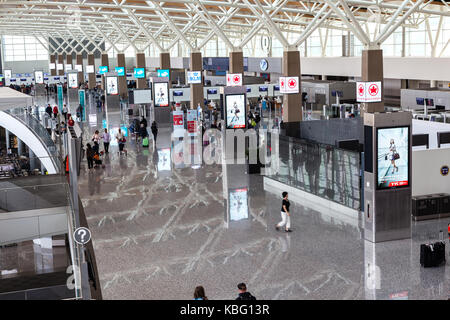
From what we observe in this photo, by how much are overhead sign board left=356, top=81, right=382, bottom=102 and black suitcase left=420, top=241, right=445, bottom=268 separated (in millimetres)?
14330

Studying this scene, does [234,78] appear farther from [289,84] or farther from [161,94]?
[161,94]

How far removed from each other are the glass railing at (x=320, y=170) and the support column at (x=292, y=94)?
914cm

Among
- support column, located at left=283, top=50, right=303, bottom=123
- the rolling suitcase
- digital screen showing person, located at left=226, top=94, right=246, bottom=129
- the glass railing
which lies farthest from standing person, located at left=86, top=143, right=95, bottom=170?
support column, located at left=283, top=50, right=303, bottom=123

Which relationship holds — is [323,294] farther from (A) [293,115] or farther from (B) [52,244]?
(A) [293,115]

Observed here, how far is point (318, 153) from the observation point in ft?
59.0

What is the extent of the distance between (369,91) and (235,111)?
6258 millimetres

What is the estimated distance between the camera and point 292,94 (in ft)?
98.1

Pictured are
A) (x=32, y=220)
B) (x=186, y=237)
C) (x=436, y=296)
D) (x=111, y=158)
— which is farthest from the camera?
(x=111, y=158)

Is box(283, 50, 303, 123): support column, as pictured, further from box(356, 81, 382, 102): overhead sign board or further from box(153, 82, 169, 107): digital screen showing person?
box(153, 82, 169, 107): digital screen showing person

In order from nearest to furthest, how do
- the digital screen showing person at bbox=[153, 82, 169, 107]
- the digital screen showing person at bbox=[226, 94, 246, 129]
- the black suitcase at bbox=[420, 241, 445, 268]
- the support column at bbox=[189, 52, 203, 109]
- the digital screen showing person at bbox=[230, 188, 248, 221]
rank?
1. the black suitcase at bbox=[420, 241, 445, 268]
2. the digital screen showing person at bbox=[230, 188, 248, 221]
3. the digital screen showing person at bbox=[226, 94, 246, 129]
4. the support column at bbox=[189, 52, 203, 109]
5. the digital screen showing person at bbox=[153, 82, 169, 107]

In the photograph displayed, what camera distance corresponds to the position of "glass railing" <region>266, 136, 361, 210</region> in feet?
54.3

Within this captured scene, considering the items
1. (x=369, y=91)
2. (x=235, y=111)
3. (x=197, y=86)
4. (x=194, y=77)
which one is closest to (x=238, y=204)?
(x=369, y=91)

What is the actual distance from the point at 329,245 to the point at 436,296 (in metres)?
3.68
